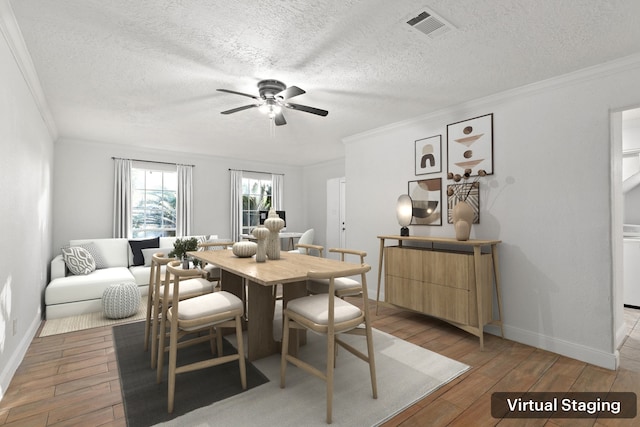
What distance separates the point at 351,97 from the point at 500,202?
6.16 feet

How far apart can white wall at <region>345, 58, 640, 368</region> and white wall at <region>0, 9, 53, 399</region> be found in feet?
13.1

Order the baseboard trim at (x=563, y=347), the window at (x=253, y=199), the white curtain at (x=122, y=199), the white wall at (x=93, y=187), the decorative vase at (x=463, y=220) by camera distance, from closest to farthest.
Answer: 1. the baseboard trim at (x=563, y=347)
2. the decorative vase at (x=463, y=220)
3. the white wall at (x=93, y=187)
4. the white curtain at (x=122, y=199)
5. the window at (x=253, y=199)

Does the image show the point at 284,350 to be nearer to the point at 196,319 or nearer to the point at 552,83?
the point at 196,319

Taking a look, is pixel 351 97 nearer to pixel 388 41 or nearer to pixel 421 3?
pixel 388 41

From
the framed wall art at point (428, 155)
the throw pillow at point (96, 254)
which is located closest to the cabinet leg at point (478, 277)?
the framed wall art at point (428, 155)

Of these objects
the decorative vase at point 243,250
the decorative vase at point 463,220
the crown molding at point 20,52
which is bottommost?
the decorative vase at point 243,250

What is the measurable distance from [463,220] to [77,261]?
4906 millimetres

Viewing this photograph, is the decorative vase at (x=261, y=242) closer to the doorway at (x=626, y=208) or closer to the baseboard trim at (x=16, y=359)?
the baseboard trim at (x=16, y=359)

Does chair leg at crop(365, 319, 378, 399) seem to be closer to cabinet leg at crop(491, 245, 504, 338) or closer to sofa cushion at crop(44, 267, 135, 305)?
cabinet leg at crop(491, 245, 504, 338)

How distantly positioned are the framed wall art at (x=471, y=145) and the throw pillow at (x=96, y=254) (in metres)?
5.13

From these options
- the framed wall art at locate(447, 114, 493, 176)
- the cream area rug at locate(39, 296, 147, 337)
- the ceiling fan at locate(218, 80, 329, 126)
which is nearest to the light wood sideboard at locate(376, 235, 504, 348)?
the framed wall art at locate(447, 114, 493, 176)

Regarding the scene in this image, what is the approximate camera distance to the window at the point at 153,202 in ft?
18.0

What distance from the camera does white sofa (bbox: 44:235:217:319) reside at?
357cm

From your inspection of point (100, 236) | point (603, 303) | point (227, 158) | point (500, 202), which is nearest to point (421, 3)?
point (500, 202)
